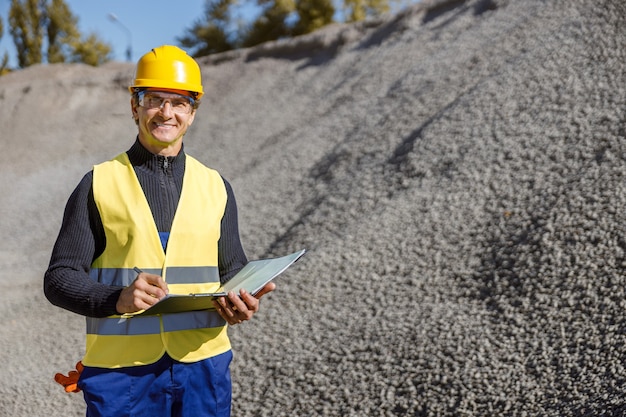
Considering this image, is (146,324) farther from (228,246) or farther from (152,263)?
(228,246)

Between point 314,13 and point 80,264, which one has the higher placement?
point 80,264

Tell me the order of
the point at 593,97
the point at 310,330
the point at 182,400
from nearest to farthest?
the point at 182,400
the point at 310,330
the point at 593,97

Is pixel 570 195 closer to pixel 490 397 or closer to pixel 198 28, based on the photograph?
pixel 490 397

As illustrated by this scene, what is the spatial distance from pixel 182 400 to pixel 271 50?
16316 millimetres

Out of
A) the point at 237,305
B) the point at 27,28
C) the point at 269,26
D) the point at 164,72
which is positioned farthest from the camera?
the point at 27,28

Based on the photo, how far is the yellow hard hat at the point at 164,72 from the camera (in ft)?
8.42

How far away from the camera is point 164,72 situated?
2574 mm

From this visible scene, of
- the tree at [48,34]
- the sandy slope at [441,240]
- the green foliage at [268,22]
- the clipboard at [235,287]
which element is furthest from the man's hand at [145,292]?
the tree at [48,34]

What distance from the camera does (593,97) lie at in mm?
7215

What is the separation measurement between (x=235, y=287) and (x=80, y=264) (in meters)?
0.58

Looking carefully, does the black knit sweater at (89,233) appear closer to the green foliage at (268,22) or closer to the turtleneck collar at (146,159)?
the turtleneck collar at (146,159)

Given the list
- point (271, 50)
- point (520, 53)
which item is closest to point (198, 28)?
point (271, 50)

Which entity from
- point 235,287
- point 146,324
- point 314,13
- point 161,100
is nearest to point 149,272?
point 146,324

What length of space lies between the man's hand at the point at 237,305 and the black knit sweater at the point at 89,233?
372 millimetres
